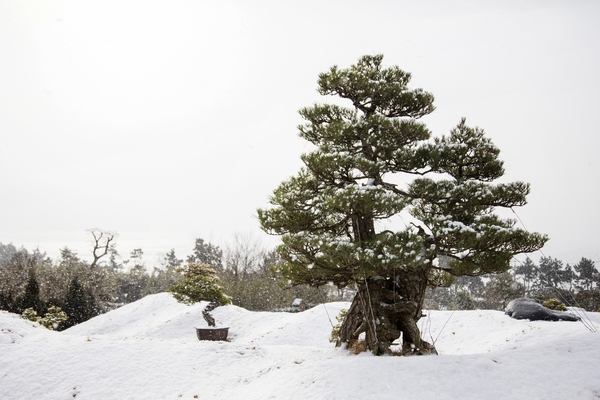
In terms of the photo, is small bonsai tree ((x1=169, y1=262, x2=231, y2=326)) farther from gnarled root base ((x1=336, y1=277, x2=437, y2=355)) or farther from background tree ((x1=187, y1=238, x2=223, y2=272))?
background tree ((x1=187, y1=238, x2=223, y2=272))

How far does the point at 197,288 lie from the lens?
1225cm

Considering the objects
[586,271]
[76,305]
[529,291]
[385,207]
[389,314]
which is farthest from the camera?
[586,271]

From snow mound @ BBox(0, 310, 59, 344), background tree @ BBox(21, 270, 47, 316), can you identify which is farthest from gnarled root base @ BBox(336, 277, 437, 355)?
background tree @ BBox(21, 270, 47, 316)

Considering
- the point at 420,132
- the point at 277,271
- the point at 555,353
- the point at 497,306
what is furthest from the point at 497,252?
the point at 497,306

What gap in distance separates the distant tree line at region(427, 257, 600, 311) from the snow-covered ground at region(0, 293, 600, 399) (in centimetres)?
583

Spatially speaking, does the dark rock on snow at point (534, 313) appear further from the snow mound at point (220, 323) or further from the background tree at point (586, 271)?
the background tree at point (586, 271)

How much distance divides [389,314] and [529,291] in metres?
24.5

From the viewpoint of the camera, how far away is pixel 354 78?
7453mm

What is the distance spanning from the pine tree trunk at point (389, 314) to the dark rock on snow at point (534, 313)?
6.38 metres

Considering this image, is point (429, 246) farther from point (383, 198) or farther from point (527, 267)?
point (527, 267)

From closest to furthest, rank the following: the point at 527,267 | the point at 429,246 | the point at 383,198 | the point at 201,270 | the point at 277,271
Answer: the point at 383,198, the point at 429,246, the point at 277,271, the point at 201,270, the point at 527,267

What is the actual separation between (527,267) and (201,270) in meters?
25.3

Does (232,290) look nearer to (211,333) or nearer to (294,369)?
(211,333)

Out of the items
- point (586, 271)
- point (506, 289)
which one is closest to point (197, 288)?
point (506, 289)
